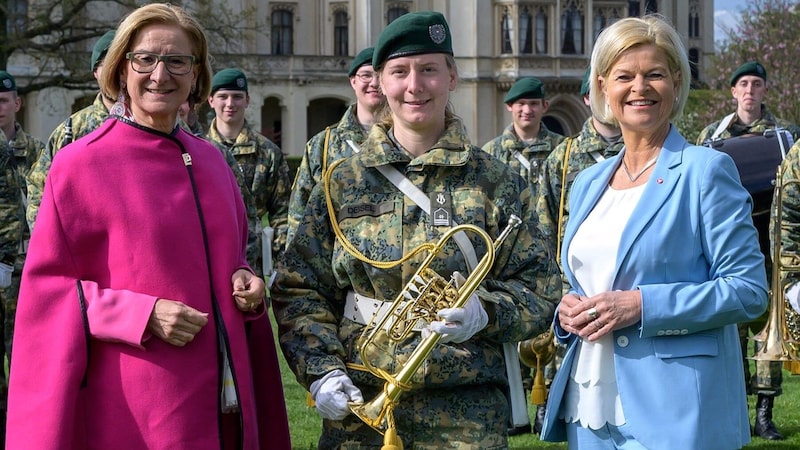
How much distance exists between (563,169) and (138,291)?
6.79m

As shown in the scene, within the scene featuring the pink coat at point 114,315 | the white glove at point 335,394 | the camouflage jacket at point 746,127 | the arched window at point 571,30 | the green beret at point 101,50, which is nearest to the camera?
the pink coat at point 114,315

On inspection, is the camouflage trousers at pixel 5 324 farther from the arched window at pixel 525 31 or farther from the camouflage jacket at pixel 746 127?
the arched window at pixel 525 31

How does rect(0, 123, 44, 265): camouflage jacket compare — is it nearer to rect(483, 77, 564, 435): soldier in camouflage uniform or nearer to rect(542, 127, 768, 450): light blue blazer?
rect(483, 77, 564, 435): soldier in camouflage uniform

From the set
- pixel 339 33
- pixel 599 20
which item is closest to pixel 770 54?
pixel 339 33

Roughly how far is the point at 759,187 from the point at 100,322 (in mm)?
6116

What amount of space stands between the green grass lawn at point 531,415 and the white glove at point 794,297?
2.41 m

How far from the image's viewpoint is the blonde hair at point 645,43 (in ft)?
16.6

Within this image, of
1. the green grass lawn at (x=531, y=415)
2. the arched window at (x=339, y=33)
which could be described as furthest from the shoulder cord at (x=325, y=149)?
the arched window at (x=339, y=33)

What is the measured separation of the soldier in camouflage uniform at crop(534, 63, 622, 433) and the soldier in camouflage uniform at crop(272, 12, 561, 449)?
5.52m

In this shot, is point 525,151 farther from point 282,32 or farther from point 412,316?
point 282,32

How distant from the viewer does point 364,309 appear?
5.30 metres

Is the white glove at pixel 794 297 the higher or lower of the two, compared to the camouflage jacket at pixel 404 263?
lower

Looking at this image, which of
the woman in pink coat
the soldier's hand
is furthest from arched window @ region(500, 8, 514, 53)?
the soldier's hand

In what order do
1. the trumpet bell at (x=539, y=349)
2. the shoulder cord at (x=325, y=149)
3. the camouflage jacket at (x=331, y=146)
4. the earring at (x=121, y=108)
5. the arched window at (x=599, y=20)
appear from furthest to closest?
the arched window at (x=599, y=20)
the shoulder cord at (x=325, y=149)
the camouflage jacket at (x=331, y=146)
the trumpet bell at (x=539, y=349)
the earring at (x=121, y=108)
